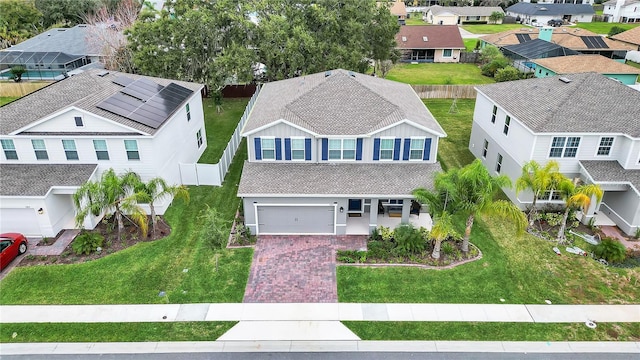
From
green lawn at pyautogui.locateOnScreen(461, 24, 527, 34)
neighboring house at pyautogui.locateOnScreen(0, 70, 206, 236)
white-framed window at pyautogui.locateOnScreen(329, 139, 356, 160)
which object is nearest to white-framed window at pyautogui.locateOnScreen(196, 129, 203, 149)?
neighboring house at pyautogui.locateOnScreen(0, 70, 206, 236)

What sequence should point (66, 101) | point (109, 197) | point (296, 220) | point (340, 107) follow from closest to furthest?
1. point (109, 197)
2. point (296, 220)
3. point (340, 107)
4. point (66, 101)

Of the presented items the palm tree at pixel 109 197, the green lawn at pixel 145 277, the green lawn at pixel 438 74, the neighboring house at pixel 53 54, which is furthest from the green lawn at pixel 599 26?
the palm tree at pixel 109 197

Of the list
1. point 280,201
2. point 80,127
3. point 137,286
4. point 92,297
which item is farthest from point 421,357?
point 80,127

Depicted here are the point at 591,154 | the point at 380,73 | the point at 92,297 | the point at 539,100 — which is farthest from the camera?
the point at 380,73

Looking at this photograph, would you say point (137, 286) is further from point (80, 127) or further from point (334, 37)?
point (334, 37)

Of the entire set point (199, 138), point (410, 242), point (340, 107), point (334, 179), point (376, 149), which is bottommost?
point (410, 242)

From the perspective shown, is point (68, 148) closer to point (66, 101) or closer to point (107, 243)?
point (66, 101)

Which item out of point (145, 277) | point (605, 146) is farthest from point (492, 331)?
point (145, 277)
